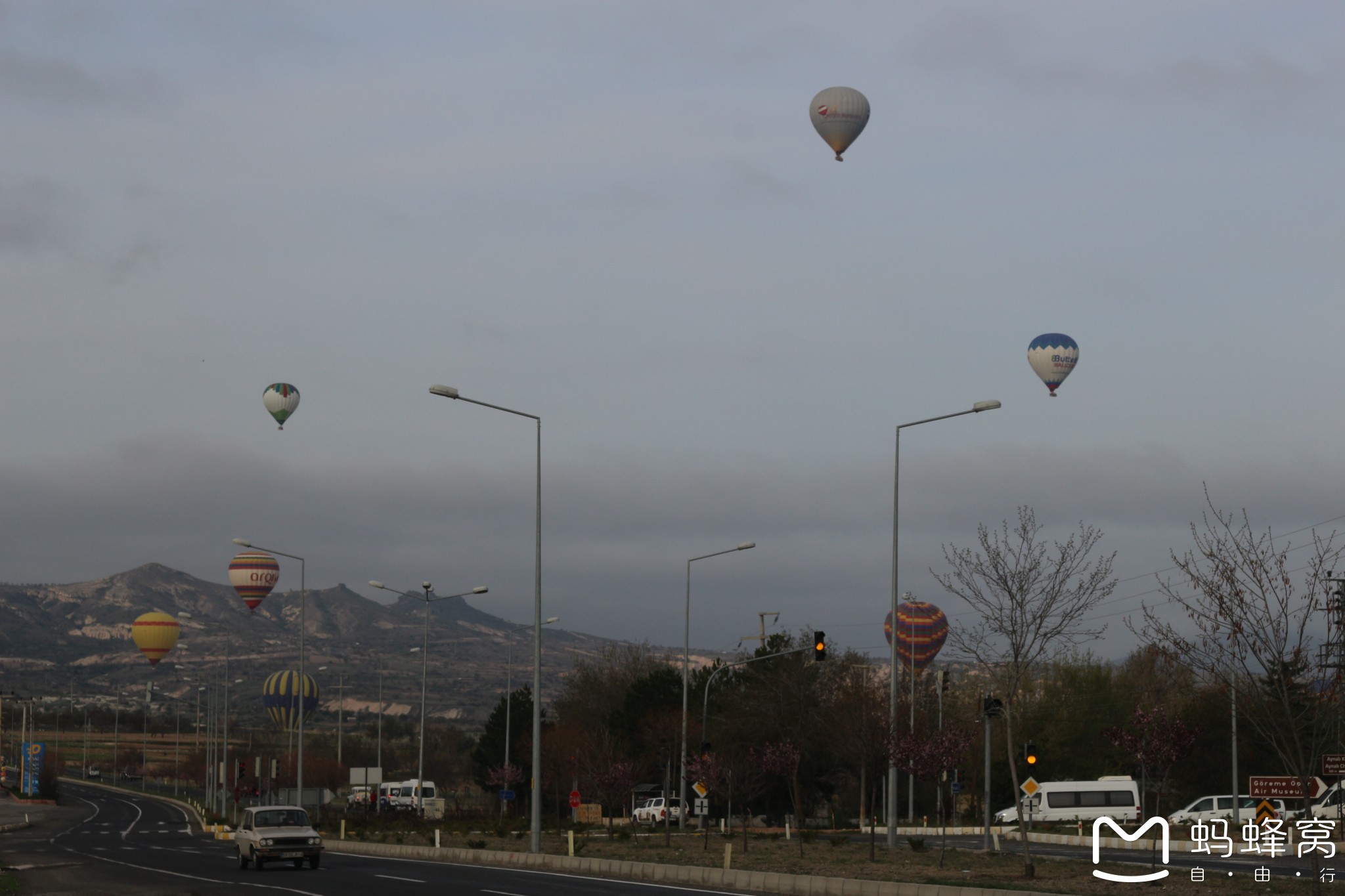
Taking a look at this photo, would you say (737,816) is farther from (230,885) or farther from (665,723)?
(230,885)

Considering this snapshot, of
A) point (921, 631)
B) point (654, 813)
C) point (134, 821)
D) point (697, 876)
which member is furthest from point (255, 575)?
point (697, 876)

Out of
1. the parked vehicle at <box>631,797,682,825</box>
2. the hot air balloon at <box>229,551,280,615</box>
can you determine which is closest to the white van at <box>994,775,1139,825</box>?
the parked vehicle at <box>631,797,682,825</box>

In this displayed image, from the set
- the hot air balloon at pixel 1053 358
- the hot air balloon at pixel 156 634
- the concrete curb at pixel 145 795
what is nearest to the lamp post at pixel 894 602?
the hot air balloon at pixel 1053 358

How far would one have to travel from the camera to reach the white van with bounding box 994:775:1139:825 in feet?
232

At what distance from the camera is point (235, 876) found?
109 feet

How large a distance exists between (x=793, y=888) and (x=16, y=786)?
472 feet

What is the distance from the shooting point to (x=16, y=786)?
151 metres

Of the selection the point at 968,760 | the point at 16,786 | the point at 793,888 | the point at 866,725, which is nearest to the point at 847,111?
the point at 866,725

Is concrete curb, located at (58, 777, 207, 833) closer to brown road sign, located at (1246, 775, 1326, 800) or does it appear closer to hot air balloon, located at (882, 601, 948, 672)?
hot air balloon, located at (882, 601, 948, 672)

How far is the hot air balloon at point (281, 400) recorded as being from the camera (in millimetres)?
88688

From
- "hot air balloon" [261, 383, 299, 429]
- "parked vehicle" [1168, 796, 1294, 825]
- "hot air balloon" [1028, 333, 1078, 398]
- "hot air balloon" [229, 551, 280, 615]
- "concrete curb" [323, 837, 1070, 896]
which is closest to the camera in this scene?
"concrete curb" [323, 837, 1070, 896]

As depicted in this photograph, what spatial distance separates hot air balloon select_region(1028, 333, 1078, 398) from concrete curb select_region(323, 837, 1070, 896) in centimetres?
3398

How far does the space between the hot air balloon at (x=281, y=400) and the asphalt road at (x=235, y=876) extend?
3355 cm

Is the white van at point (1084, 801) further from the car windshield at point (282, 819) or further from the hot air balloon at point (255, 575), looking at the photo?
the hot air balloon at point (255, 575)
